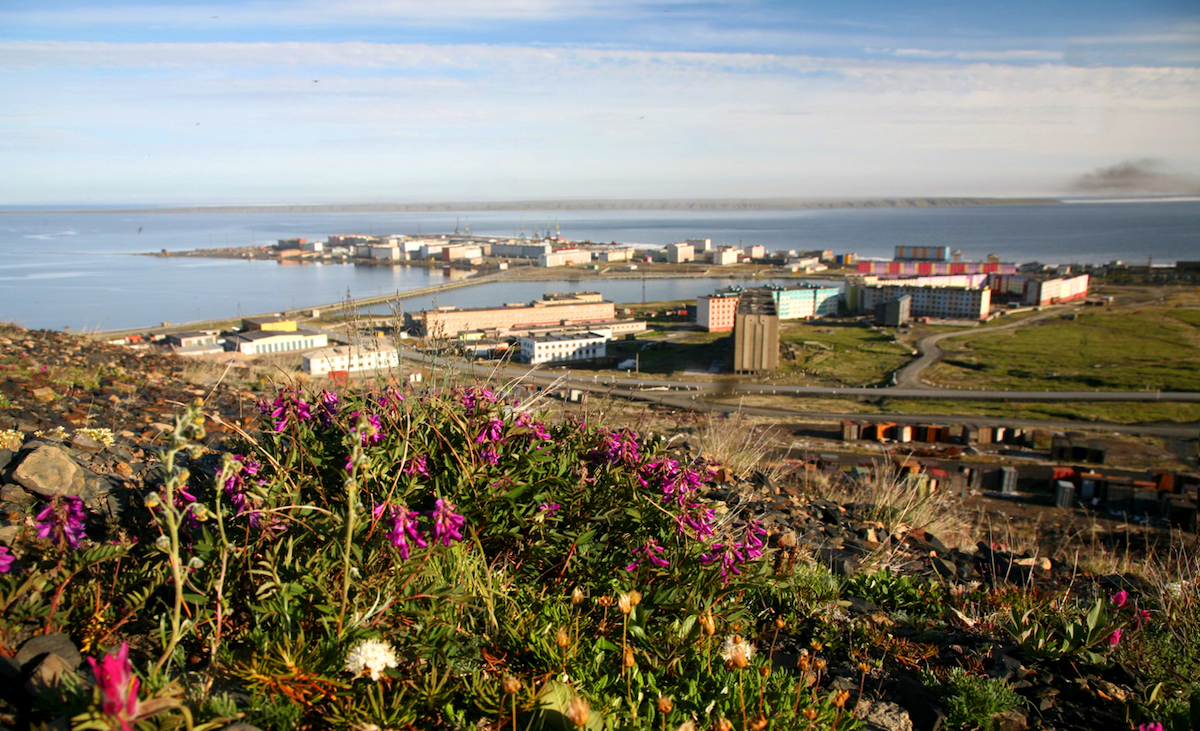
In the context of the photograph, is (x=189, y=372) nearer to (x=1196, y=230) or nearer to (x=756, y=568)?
(x=756, y=568)

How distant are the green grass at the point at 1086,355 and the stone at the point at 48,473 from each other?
81.3 ft

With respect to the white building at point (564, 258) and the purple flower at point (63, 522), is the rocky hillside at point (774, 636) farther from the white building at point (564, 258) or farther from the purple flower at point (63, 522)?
the white building at point (564, 258)

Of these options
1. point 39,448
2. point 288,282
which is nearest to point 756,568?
point 39,448

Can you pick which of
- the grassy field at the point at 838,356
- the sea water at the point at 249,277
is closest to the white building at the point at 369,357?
the sea water at the point at 249,277

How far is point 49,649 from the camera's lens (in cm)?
141

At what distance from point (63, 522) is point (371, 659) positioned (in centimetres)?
83

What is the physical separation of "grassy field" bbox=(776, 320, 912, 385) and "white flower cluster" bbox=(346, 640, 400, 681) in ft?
76.4

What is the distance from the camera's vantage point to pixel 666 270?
6850 centimetres

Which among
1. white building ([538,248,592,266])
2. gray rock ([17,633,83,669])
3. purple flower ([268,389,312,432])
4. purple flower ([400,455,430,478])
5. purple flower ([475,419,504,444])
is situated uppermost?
purple flower ([268,389,312,432])

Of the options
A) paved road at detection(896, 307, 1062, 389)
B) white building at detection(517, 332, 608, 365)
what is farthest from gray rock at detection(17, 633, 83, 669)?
paved road at detection(896, 307, 1062, 389)

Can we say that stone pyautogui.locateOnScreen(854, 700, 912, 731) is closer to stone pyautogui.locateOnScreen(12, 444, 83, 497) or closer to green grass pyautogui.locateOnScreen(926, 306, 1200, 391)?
stone pyautogui.locateOnScreen(12, 444, 83, 497)

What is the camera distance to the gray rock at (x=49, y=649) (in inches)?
54.1

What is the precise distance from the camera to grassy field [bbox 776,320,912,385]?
24453 mm

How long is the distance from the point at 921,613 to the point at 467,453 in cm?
172
